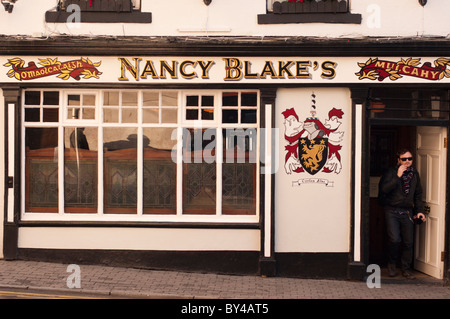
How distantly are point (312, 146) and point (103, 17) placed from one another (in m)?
4.00

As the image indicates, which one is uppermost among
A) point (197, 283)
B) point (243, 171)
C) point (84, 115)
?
point (84, 115)

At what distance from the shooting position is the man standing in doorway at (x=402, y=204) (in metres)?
10.8

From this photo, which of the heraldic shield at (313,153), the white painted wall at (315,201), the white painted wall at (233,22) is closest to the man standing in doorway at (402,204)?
the white painted wall at (315,201)

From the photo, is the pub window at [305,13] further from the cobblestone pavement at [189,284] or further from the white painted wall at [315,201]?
the cobblestone pavement at [189,284]

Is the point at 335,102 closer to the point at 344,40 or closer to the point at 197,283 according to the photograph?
the point at 344,40

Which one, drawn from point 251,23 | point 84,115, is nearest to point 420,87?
point 251,23

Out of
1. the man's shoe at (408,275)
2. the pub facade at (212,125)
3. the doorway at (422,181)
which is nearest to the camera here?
the pub facade at (212,125)

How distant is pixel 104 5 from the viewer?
1060 cm

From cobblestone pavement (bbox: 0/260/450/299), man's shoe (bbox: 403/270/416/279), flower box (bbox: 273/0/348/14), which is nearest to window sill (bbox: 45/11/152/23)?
flower box (bbox: 273/0/348/14)

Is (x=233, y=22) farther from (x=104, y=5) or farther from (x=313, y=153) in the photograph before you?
(x=313, y=153)

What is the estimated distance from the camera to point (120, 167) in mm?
10875

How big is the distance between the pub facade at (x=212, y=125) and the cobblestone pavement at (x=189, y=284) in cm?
25

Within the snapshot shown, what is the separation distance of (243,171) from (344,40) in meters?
2.67

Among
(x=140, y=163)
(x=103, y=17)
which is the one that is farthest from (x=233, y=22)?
(x=140, y=163)
